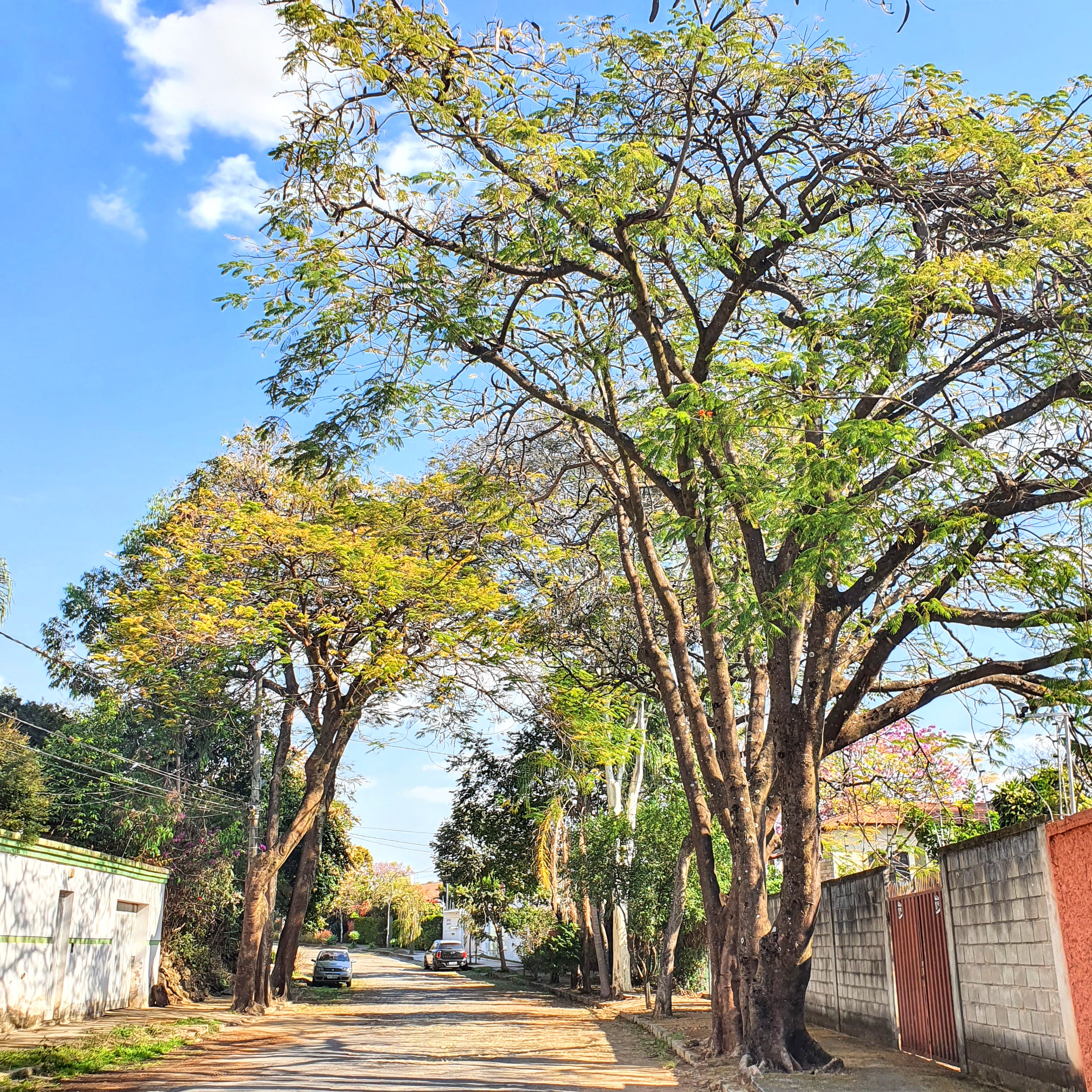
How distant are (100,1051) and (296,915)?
11160 mm

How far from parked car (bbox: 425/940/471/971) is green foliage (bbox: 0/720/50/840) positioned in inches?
1283

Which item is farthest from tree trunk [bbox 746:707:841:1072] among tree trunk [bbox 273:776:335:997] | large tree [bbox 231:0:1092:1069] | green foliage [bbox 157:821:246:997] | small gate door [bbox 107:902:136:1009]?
green foliage [bbox 157:821:246:997]

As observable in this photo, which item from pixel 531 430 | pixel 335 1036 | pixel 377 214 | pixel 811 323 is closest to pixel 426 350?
pixel 377 214

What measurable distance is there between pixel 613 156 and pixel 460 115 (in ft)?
4.92

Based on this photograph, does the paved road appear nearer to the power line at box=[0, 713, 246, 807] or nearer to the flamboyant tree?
the flamboyant tree

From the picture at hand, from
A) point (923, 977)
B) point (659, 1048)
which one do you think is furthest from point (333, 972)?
point (923, 977)

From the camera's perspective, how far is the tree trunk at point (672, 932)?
62.5ft

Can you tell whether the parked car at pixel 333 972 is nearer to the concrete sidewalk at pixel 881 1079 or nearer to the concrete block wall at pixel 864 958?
the concrete block wall at pixel 864 958

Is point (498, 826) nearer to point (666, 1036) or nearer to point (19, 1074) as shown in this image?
point (666, 1036)

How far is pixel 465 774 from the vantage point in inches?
1250

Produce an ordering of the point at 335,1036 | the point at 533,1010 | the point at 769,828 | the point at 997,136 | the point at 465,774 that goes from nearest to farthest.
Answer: the point at 997,136
the point at 769,828
the point at 335,1036
the point at 533,1010
the point at 465,774

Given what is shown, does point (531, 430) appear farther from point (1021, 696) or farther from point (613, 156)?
point (1021, 696)

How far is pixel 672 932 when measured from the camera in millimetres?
19719

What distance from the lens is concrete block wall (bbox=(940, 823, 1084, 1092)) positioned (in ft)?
26.4
